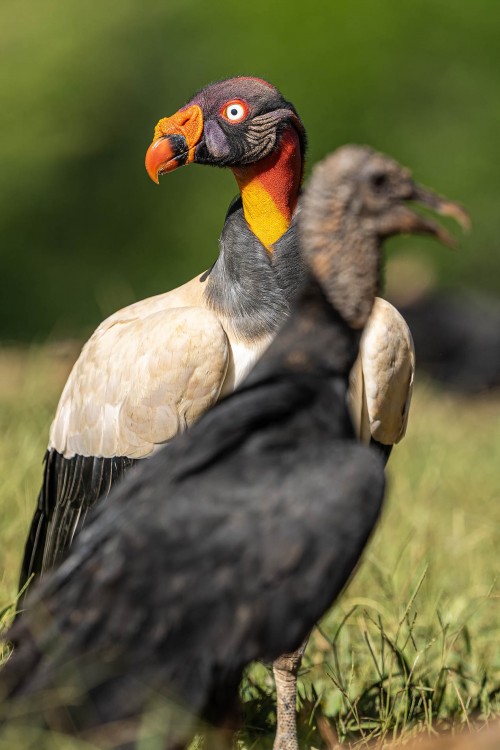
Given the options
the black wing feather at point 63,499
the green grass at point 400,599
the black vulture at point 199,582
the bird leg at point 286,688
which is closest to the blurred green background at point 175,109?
the green grass at point 400,599

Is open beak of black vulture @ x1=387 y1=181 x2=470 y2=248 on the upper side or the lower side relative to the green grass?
upper

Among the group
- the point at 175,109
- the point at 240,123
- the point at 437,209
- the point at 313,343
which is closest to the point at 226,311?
the point at 240,123

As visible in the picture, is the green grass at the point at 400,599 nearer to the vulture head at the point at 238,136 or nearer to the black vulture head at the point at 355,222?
the black vulture head at the point at 355,222

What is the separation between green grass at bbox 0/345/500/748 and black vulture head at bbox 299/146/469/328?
961 millimetres

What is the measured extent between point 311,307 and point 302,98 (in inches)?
447

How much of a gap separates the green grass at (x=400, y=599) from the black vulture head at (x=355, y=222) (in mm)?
961

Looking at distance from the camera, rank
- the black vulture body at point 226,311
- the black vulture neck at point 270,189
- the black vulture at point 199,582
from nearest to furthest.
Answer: the black vulture at point 199,582, the black vulture body at point 226,311, the black vulture neck at point 270,189

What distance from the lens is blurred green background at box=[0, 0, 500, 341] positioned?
1298 centimetres

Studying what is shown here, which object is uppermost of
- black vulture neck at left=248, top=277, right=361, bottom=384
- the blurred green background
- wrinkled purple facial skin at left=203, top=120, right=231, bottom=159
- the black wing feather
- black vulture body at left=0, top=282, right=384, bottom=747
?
wrinkled purple facial skin at left=203, top=120, right=231, bottom=159

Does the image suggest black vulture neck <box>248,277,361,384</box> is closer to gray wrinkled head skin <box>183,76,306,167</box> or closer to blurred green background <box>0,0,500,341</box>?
gray wrinkled head skin <box>183,76,306,167</box>

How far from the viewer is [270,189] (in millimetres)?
3697

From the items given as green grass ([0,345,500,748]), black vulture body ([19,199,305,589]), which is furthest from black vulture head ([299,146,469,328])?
green grass ([0,345,500,748])

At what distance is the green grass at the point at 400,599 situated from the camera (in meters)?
3.42

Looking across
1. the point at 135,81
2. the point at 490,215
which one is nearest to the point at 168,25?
the point at 135,81
